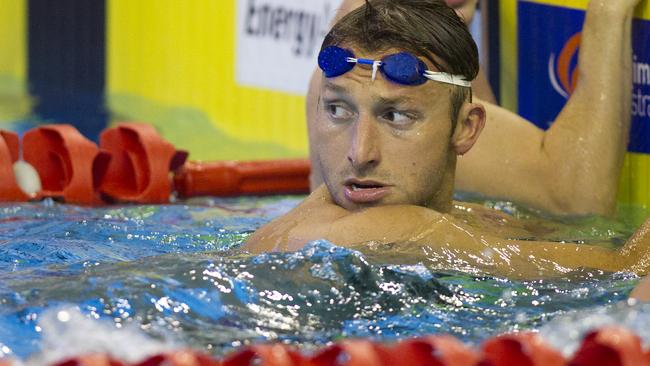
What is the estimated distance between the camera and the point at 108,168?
3.78 meters

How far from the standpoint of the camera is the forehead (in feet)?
7.33

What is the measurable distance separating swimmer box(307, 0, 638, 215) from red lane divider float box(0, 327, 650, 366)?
1657mm

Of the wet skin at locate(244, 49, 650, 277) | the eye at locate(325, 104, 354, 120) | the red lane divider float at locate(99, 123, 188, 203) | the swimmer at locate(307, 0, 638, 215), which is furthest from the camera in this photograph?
the red lane divider float at locate(99, 123, 188, 203)

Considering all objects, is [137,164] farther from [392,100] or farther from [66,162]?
[392,100]

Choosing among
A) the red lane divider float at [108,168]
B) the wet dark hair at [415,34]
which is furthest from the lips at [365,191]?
the red lane divider float at [108,168]

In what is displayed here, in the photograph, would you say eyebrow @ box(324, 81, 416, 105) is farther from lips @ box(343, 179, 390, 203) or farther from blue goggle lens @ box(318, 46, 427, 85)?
lips @ box(343, 179, 390, 203)

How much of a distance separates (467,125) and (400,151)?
238 mm

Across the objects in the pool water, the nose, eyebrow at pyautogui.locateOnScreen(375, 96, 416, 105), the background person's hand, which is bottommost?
the pool water

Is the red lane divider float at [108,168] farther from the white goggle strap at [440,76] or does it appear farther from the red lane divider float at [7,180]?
the white goggle strap at [440,76]

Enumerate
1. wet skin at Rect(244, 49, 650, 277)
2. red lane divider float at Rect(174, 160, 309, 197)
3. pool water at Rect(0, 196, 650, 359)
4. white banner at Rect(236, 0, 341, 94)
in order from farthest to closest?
white banner at Rect(236, 0, 341, 94) < red lane divider float at Rect(174, 160, 309, 197) < wet skin at Rect(244, 49, 650, 277) < pool water at Rect(0, 196, 650, 359)

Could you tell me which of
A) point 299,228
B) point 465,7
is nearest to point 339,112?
point 299,228

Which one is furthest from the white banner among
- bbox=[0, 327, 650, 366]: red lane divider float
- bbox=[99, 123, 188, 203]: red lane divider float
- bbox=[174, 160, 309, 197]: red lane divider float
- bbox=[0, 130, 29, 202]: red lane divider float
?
bbox=[0, 327, 650, 366]: red lane divider float

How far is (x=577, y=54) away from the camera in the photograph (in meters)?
3.47

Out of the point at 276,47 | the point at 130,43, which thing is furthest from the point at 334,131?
the point at 130,43
